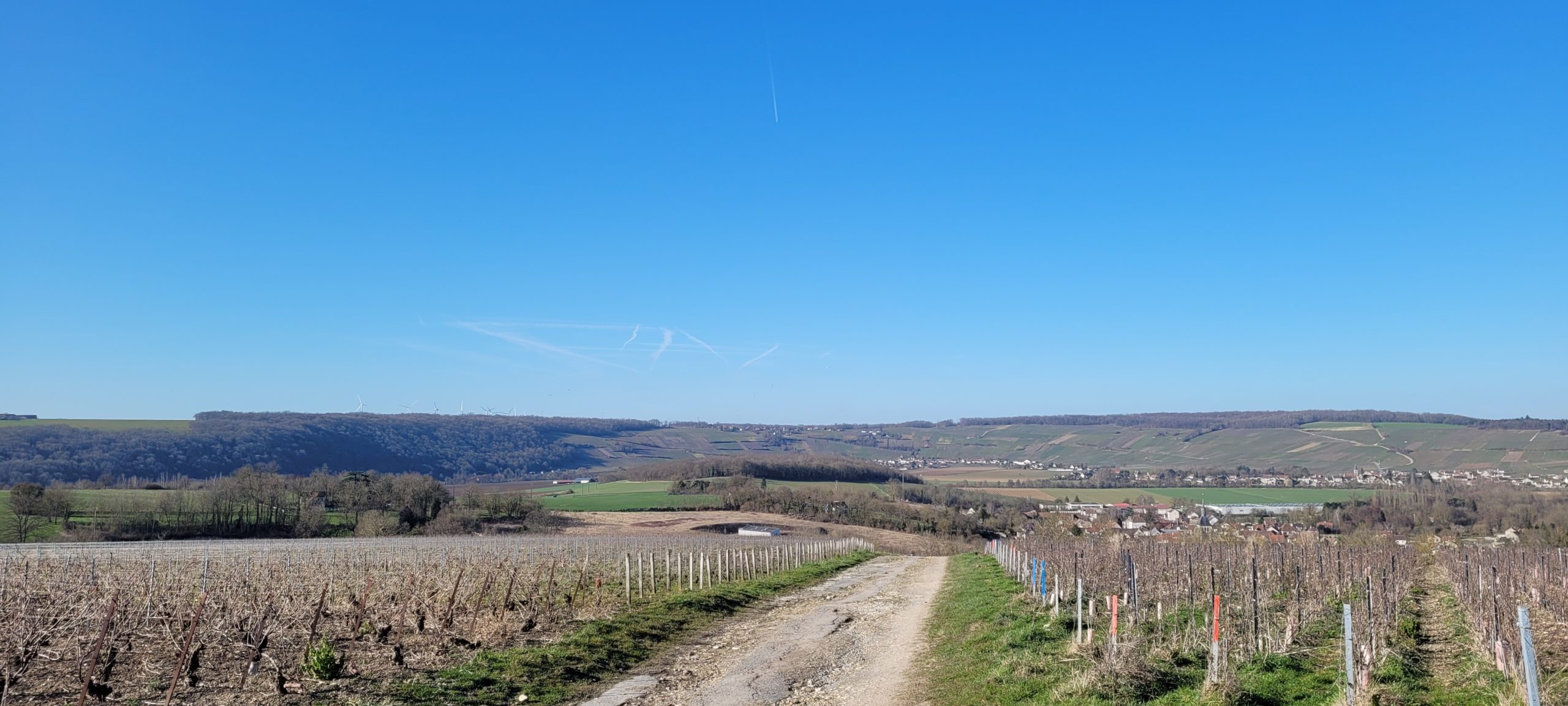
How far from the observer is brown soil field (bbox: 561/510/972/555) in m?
71.3

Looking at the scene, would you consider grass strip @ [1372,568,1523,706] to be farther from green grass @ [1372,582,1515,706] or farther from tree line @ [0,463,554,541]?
tree line @ [0,463,554,541]

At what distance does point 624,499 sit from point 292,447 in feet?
212

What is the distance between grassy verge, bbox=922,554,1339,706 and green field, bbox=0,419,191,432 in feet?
435

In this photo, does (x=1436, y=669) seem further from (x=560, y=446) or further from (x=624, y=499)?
(x=560, y=446)

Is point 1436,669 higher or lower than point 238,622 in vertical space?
lower

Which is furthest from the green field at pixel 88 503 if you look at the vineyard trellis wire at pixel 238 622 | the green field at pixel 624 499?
the vineyard trellis wire at pixel 238 622

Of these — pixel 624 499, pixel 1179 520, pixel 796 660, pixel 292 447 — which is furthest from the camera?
pixel 292 447

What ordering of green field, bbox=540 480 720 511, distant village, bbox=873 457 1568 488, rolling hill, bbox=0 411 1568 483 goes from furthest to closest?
rolling hill, bbox=0 411 1568 483
distant village, bbox=873 457 1568 488
green field, bbox=540 480 720 511

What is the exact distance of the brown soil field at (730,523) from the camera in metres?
71.3

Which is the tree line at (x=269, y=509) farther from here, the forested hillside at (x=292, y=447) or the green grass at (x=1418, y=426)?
the green grass at (x=1418, y=426)

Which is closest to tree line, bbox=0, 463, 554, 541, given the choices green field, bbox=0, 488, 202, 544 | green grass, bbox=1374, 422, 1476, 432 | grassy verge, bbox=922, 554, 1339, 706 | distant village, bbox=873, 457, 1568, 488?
green field, bbox=0, 488, 202, 544

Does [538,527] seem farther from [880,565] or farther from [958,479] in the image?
[958,479]

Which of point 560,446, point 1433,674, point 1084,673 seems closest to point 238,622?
point 1084,673

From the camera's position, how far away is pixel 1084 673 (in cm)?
1144
